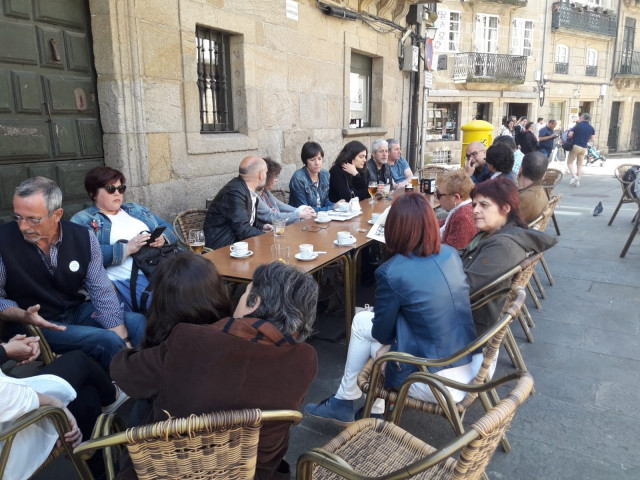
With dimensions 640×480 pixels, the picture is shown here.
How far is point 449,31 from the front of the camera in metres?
20.2

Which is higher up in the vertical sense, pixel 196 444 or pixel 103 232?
pixel 103 232

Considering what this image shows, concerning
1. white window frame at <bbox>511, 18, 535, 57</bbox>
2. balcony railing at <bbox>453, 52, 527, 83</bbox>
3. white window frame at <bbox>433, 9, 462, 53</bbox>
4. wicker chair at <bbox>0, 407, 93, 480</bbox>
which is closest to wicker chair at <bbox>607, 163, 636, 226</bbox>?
wicker chair at <bbox>0, 407, 93, 480</bbox>

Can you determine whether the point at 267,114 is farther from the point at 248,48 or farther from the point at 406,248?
the point at 406,248

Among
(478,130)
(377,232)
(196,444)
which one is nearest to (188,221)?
(377,232)

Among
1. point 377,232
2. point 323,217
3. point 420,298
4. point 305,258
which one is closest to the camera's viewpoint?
point 420,298

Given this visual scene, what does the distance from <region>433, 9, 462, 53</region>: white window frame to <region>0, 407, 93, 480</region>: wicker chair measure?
20.8 metres

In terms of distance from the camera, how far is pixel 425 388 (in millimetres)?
2066

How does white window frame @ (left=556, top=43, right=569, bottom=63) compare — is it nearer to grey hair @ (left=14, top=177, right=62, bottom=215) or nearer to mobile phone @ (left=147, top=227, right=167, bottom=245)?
mobile phone @ (left=147, top=227, right=167, bottom=245)

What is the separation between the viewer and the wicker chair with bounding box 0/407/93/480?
147 centimetres

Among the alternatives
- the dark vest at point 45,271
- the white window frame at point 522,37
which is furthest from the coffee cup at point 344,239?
the white window frame at point 522,37

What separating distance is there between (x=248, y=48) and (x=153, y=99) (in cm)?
166

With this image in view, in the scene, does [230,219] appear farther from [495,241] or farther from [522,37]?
[522,37]

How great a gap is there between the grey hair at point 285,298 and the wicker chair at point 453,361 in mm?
573

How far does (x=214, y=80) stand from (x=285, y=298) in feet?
14.9
